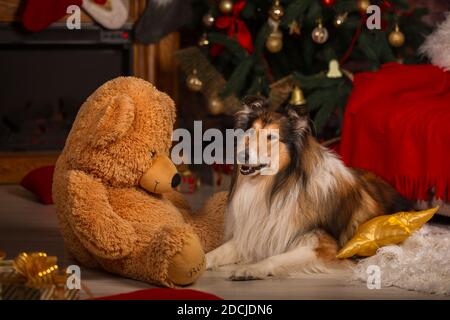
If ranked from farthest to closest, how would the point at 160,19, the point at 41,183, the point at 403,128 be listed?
1. the point at 160,19
2. the point at 41,183
3. the point at 403,128

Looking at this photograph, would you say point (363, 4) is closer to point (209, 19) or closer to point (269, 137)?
point (209, 19)

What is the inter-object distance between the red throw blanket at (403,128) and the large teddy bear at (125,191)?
1157 mm

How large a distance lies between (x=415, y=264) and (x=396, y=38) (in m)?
1.99

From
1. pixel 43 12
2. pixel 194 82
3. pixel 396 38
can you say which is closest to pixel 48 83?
pixel 43 12

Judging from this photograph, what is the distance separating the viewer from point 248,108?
3.08 meters

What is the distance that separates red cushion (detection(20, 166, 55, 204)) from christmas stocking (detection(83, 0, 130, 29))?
37.8 inches

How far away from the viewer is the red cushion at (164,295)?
2.73 meters

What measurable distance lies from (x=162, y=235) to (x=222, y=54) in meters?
2.31

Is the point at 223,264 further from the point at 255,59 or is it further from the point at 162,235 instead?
the point at 255,59

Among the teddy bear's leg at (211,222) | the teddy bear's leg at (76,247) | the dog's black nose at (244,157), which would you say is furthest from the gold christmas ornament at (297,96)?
the teddy bear's leg at (76,247)

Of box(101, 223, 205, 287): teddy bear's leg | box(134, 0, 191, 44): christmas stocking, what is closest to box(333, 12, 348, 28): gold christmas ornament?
box(134, 0, 191, 44): christmas stocking

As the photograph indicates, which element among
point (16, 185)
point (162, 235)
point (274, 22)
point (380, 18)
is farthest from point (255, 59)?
point (162, 235)

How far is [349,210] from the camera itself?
321 cm

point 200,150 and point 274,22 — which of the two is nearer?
point 274,22
